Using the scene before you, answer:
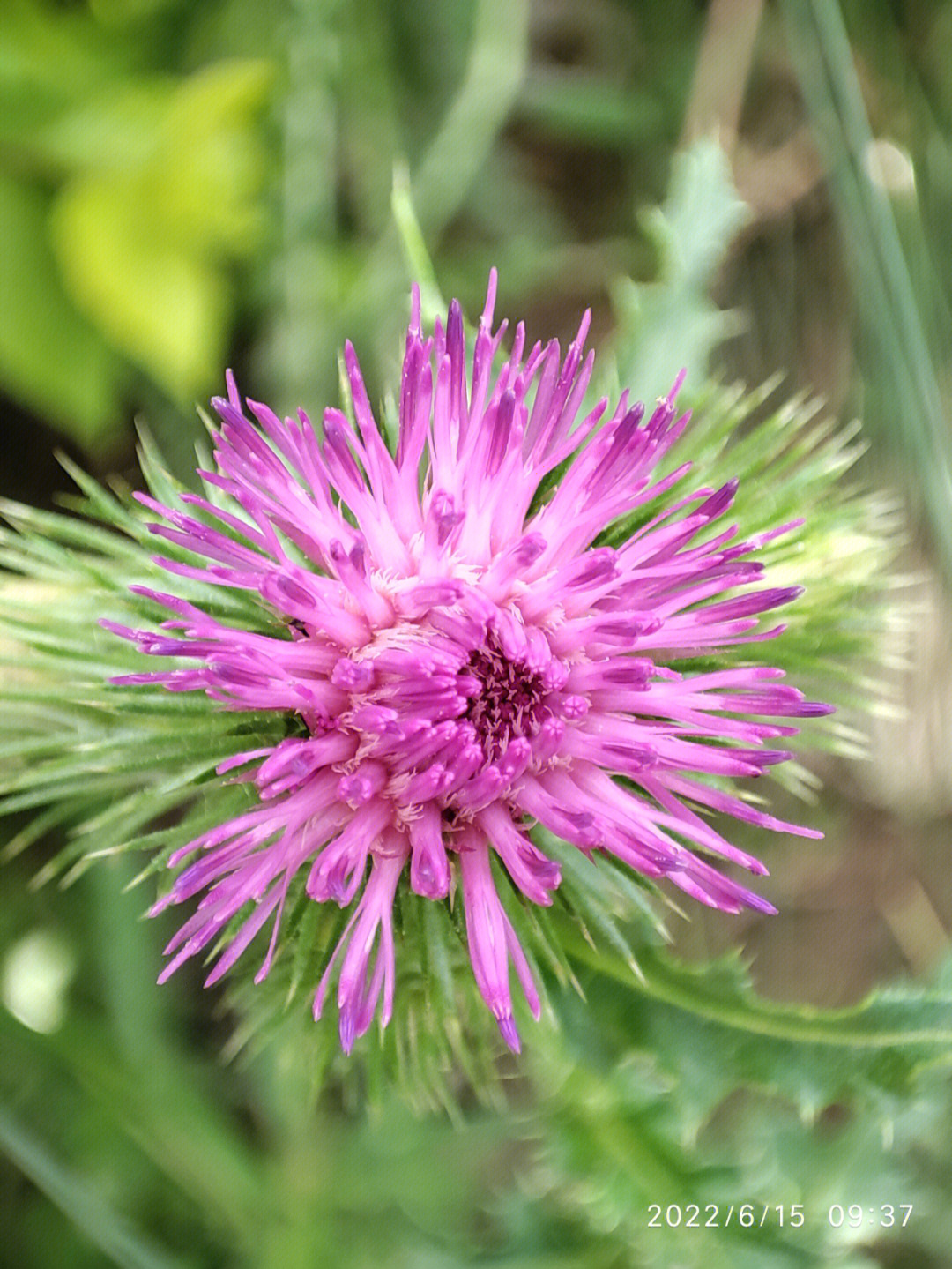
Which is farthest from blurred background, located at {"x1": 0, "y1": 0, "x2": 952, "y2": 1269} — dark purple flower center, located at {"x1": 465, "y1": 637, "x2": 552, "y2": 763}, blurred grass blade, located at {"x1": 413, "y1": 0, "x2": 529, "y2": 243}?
dark purple flower center, located at {"x1": 465, "y1": 637, "x2": 552, "y2": 763}

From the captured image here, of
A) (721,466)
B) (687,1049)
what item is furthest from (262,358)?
(687,1049)

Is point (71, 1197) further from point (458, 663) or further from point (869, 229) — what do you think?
point (869, 229)

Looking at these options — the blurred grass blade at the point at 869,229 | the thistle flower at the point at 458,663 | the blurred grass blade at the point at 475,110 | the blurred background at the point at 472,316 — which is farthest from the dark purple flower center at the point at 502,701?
the blurred grass blade at the point at 475,110

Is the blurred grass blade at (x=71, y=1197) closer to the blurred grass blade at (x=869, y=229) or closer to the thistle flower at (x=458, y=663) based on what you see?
the thistle flower at (x=458, y=663)

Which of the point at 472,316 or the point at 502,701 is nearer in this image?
the point at 502,701

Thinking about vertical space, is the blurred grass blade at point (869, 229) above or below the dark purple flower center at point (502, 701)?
above

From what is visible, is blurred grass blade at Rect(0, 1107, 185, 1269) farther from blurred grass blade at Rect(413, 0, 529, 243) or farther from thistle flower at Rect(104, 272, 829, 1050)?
blurred grass blade at Rect(413, 0, 529, 243)


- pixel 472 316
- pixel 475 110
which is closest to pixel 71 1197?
pixel 472 316

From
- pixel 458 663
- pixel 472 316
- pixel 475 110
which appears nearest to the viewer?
pixel 458 663
